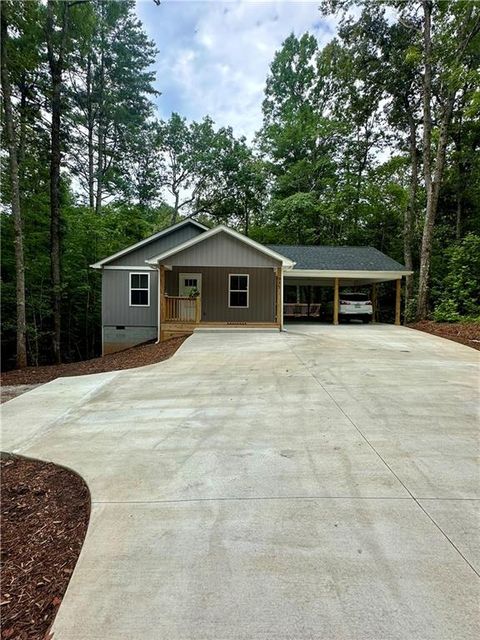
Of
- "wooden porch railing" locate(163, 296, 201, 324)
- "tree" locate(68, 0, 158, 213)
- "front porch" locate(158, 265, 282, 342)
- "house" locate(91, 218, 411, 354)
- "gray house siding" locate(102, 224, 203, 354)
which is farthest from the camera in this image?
"tree" locate(68, 0, 158, 213)

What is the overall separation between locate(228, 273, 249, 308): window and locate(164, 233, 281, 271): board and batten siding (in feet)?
7.10

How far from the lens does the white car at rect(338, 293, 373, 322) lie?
16.6 metres

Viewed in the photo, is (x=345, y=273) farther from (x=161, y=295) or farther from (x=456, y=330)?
(x=161, y=295)

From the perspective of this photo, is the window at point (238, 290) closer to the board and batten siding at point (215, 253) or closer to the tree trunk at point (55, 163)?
the board and batten siding at point (215, 253)

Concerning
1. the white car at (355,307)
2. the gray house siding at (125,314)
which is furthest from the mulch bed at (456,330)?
Result: the gray house siding at (125,314)

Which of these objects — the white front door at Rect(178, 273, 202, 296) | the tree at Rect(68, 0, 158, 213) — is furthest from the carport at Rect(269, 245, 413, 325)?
the tree at Rect(68, 0, 158, 213)

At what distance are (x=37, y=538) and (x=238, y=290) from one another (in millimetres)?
13331

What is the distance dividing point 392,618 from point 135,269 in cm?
1500

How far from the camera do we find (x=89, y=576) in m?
1.94

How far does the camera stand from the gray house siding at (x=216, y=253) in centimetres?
1309

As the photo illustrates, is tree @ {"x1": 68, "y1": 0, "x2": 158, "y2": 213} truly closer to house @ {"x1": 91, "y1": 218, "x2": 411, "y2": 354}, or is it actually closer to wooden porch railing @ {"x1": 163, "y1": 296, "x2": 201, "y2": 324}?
house @ {"x1": 91, "y1": 218, "x2": 411, "y2": 354}

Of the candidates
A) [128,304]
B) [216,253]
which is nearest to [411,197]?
[216,253]

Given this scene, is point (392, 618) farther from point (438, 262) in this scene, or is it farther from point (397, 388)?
point (438, 262)

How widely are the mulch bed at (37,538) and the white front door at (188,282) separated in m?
12.2
